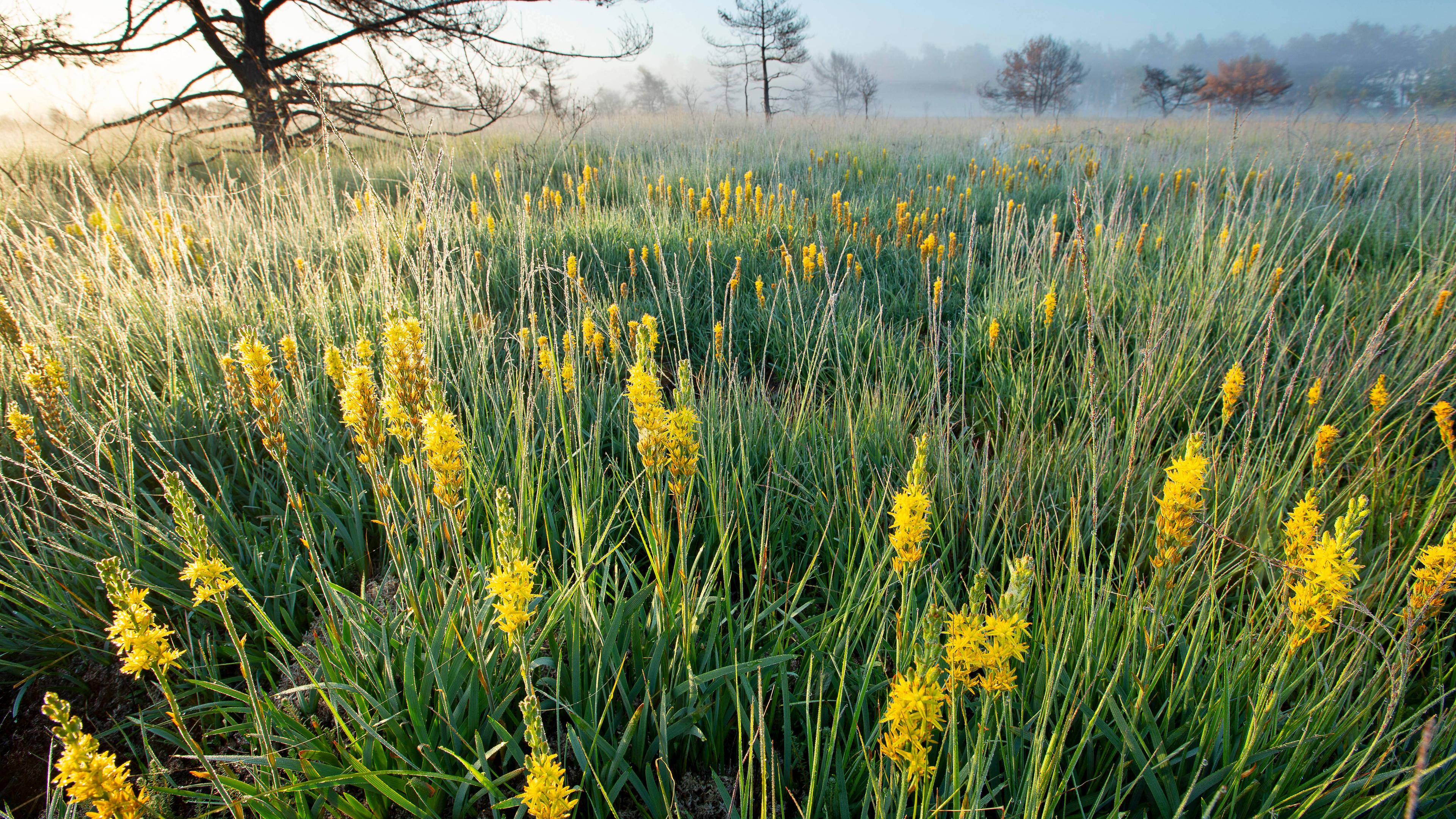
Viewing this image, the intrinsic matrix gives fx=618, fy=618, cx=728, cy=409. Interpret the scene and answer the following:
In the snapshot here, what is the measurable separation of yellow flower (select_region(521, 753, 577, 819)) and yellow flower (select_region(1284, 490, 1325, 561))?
4.29ft

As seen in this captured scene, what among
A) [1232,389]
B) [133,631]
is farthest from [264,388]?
[1232,389]

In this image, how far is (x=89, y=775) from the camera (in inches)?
28.8

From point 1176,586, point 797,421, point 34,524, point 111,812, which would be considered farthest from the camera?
point 797,421

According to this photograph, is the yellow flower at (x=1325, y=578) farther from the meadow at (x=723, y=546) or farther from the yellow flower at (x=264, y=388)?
the yellow flower at (x=264, y=388)

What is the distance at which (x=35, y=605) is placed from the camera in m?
1.94

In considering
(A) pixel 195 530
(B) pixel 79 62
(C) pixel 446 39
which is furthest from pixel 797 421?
(B) pixel 79 62

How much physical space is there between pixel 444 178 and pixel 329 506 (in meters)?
1.94

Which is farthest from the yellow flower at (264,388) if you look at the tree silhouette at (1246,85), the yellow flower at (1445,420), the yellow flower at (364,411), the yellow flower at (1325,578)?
the tree silhouette at (1246,85)

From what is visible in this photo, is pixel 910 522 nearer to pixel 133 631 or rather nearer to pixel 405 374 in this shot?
pixel 405 374

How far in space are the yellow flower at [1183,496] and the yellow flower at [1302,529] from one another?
16cm

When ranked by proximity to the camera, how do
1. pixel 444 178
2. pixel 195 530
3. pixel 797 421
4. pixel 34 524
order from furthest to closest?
pixel 444 178
pixel 797 421
pixel 34 524
pixel 195 530

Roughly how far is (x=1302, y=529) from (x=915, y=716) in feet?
2.88

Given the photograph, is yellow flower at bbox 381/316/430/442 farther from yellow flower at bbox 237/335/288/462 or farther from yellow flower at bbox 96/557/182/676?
yellow flower at bbox 96/557/182/676

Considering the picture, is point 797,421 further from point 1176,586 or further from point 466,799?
point 466,799
